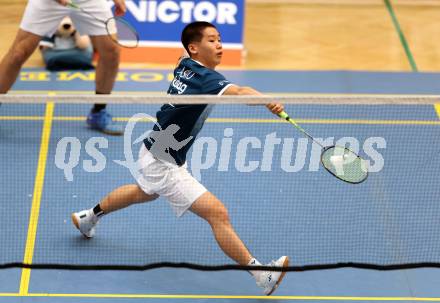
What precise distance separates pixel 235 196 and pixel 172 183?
135cm

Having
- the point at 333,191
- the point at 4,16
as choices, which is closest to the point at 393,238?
the point at 333,191

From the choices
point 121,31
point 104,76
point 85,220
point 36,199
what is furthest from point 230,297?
point 121,31

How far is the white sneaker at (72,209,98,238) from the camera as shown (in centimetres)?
736

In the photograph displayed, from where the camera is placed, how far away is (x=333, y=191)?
8148 millimetres

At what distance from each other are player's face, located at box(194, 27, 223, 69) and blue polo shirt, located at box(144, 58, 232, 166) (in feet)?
0.36

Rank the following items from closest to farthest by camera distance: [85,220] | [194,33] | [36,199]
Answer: [194,33], [85,220], [36,199]

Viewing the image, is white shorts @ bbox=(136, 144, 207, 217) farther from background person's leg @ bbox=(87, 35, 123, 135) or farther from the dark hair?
background person's leg @ bbox=(87, 35, 123, 135)

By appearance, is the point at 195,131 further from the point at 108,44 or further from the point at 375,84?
the point at 375,84

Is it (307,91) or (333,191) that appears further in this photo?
(307,91)

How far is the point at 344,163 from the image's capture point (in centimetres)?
717

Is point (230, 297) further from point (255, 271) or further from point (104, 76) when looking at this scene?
point (104, 76)

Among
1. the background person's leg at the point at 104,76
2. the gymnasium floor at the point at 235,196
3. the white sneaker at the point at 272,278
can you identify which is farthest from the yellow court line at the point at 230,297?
the background person's leg at the point at 104,76

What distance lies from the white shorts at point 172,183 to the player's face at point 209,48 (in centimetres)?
76

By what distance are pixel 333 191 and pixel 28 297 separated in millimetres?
2702
